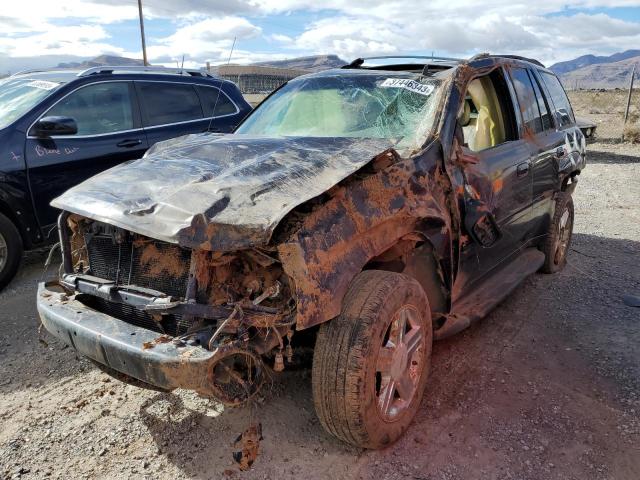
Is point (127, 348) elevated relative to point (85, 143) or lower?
lower

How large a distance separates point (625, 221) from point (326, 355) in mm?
6662

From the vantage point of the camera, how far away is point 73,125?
504 centimetres

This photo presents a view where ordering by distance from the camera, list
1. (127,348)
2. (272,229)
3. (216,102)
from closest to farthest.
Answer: (272,229) < (127,348) < (216,102)

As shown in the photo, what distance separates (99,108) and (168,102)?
0.84 metres

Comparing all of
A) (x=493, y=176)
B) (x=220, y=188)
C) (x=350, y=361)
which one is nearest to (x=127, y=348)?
(x=220, y=188)

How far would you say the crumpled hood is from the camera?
89.3 inches

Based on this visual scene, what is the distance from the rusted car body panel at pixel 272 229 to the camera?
230 centimetres

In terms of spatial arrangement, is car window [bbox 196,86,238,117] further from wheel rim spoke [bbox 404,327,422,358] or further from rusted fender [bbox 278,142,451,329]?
wheel rim spoke [bbox 404,327,422,358]

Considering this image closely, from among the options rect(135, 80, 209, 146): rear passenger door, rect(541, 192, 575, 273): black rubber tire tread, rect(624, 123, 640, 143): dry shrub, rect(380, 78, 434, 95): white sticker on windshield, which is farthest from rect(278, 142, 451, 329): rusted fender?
rect(624, 123, 640, 143): dry shrub

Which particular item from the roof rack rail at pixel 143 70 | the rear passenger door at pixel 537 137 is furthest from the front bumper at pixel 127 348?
the roof rack rail at pixel 143 70

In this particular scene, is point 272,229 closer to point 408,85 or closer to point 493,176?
point 408,85

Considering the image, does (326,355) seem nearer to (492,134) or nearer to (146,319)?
(146,319)

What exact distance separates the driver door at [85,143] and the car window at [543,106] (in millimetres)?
3895

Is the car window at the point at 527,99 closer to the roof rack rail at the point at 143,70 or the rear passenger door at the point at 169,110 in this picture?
the rear passenger door at the point at 169,110
